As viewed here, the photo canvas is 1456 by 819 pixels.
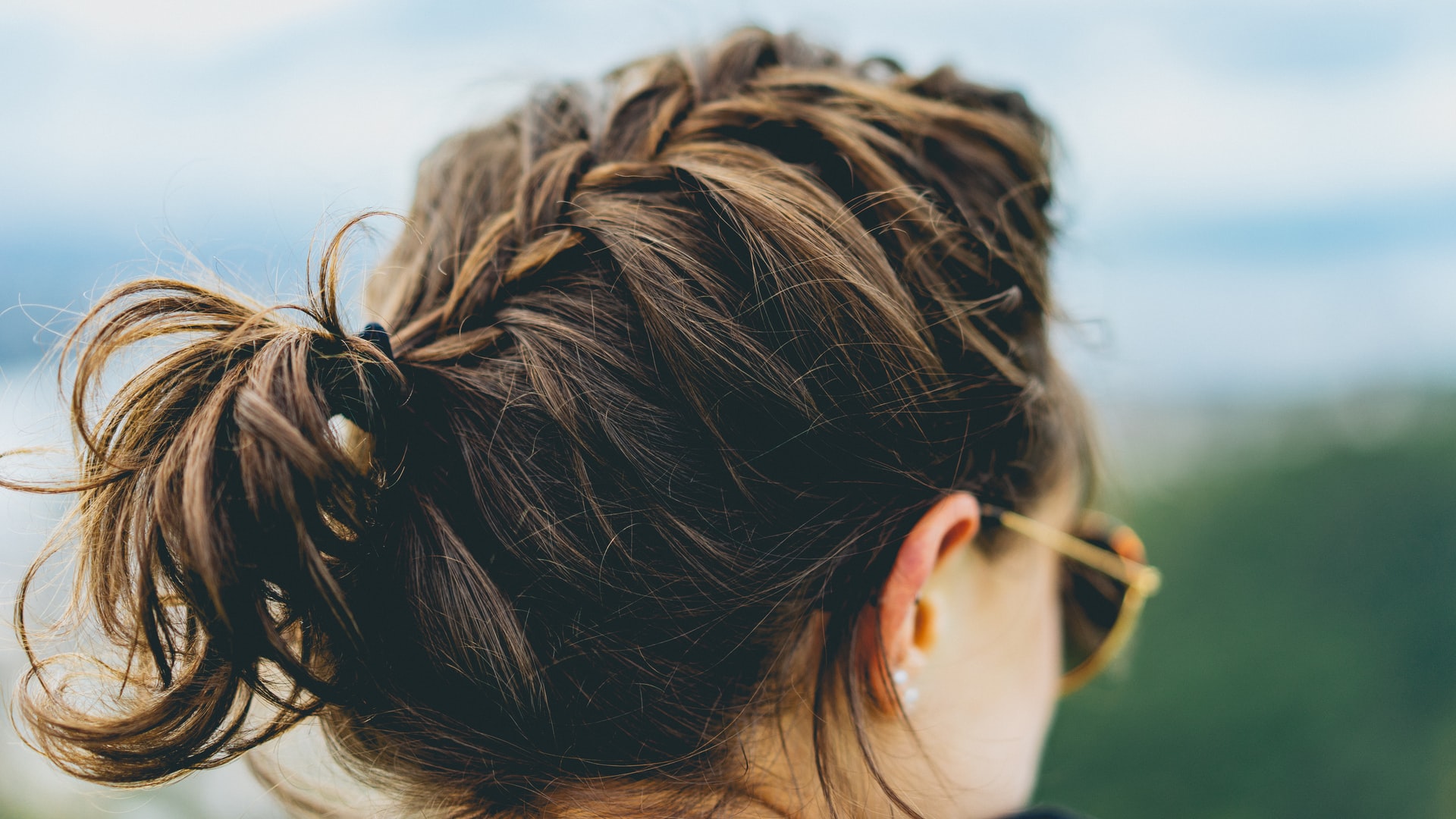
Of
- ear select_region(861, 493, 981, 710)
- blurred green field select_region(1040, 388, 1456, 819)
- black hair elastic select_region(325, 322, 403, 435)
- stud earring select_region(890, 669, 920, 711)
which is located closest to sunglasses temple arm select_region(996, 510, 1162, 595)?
ear select_region(861, 493, 981, 710)

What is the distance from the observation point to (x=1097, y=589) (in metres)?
1.60

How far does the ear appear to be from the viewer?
1.01 metres

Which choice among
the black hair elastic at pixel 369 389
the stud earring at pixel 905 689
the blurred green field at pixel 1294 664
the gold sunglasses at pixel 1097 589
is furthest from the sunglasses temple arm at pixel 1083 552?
the blurred green field at pixel 1294 664

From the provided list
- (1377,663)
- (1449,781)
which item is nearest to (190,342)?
(1377,663)

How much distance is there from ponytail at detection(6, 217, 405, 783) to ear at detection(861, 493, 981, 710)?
58cm

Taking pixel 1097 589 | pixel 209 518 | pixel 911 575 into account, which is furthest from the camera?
pixel 1097 589

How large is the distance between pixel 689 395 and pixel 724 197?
0.74 feet

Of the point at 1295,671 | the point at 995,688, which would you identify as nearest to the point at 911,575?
the point at 995,688

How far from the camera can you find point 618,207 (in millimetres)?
1000

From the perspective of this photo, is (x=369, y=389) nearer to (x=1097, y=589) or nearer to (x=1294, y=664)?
(x=1097, y=589)

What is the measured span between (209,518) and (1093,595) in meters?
1.43

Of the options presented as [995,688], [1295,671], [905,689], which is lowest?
[1295,671]

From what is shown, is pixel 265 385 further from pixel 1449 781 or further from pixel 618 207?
A: pixel 1449 781

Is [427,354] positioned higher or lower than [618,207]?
lower
